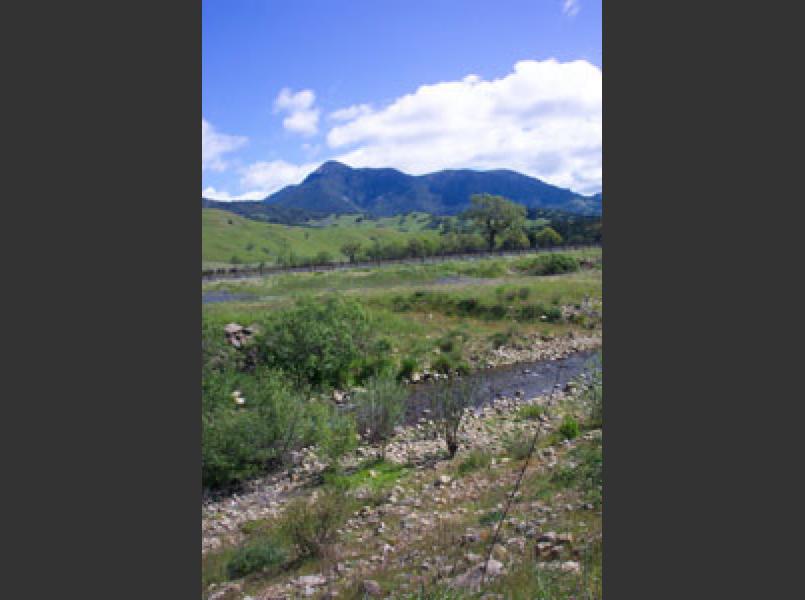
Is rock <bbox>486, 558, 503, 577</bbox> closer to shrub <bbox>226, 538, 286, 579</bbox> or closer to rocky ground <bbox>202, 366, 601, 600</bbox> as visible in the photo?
rocky ground <bbox>202, 366, 601, 600</bbox>

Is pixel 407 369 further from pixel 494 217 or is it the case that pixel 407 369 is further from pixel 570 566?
pixel 494 217

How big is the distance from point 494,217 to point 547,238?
885cm

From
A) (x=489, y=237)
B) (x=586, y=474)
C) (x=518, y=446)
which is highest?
(x=489, y=237)

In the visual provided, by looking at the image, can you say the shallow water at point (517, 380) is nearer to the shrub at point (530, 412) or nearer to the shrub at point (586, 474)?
the shrub at point (530, 412)

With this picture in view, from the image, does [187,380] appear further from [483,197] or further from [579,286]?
[483,197]

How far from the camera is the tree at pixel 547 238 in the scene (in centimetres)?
7556

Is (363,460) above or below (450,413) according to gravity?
below

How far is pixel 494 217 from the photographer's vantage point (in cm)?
8175

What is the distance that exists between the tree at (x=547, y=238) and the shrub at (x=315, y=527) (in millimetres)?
71896

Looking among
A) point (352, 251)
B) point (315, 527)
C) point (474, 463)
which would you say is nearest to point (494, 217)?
point (352, 251)

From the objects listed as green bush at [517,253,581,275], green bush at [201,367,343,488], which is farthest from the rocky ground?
green bush at [517,253,581,275]

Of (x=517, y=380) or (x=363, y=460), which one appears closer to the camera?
(x=363, y=460)

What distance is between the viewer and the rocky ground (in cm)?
481

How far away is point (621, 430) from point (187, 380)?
110cm
